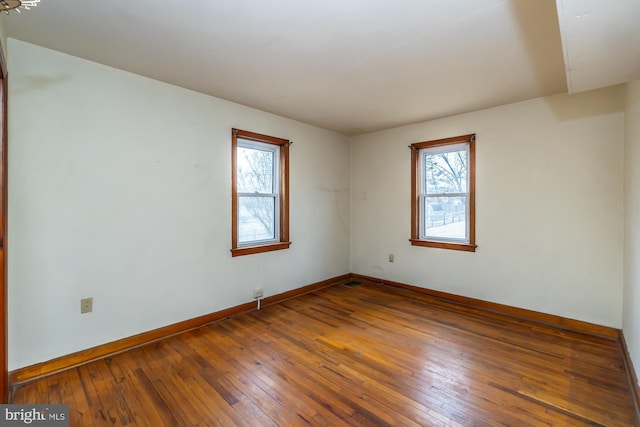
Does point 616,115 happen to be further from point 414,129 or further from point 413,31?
point 413,31

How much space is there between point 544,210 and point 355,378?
264cm

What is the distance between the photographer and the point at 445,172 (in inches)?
154

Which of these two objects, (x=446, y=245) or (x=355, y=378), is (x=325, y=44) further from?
(x=446, y=245)

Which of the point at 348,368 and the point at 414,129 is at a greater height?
the point at 414,129

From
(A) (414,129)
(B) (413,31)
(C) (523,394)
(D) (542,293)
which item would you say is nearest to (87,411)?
(C) (523,394)

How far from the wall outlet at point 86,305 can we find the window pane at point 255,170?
5.61 ft

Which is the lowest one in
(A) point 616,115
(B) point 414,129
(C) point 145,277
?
(C) point 145,277

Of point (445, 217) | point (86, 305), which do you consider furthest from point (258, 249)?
A: point (445, 217)

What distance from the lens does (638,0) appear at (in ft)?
4.03

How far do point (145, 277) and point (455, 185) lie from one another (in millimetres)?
3653

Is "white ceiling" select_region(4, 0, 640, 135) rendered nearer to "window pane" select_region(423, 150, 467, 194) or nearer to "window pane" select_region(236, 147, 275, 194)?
"window pane" select_region(236, 147, 275, 194)

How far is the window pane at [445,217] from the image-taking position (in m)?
3.75

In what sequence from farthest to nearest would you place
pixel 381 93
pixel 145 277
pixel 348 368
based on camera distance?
1. pixel 381 93
2. pixel 145 277
3. pixel 348 368

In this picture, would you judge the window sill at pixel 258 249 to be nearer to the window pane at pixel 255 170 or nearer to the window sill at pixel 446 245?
the window pane at pixel 255 170
